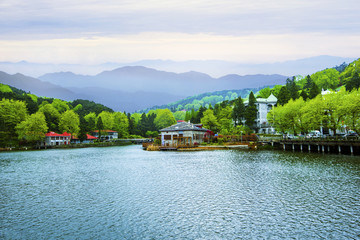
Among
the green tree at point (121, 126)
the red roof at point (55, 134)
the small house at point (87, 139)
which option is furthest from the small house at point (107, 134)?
the red roof at point (55, 134)

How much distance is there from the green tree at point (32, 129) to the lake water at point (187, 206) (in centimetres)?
7000

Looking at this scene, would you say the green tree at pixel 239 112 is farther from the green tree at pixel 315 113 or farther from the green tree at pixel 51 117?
A: the green tree at pixel 51 117

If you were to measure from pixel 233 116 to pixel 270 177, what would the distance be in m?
75.4

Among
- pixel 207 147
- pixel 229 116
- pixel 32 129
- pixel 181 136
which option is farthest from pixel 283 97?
Result: pixel 32 129

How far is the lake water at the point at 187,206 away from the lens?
50.1ft

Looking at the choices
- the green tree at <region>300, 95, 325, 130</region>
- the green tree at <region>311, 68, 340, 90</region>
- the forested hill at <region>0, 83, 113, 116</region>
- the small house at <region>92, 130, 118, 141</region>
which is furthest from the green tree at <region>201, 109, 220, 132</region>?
the forested hill at <region>0, 83, 113, 116</region>

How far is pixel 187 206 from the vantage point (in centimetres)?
1989

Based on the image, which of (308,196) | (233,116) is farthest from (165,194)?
(233,116)

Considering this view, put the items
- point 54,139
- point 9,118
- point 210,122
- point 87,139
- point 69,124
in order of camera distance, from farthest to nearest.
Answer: point 87,139 < point 69,124 < point 54,139 < point 210,122 < point 9,118

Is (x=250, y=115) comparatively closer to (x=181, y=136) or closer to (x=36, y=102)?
(x=181, y=136)

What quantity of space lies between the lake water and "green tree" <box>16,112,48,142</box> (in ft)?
230

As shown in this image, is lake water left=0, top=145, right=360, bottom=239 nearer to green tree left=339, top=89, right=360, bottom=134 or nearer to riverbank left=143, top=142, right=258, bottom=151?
green tree left=339, top=89, right=360, bottom=134

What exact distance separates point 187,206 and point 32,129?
91441mm

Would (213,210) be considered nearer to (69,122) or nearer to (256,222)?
(256,222)
